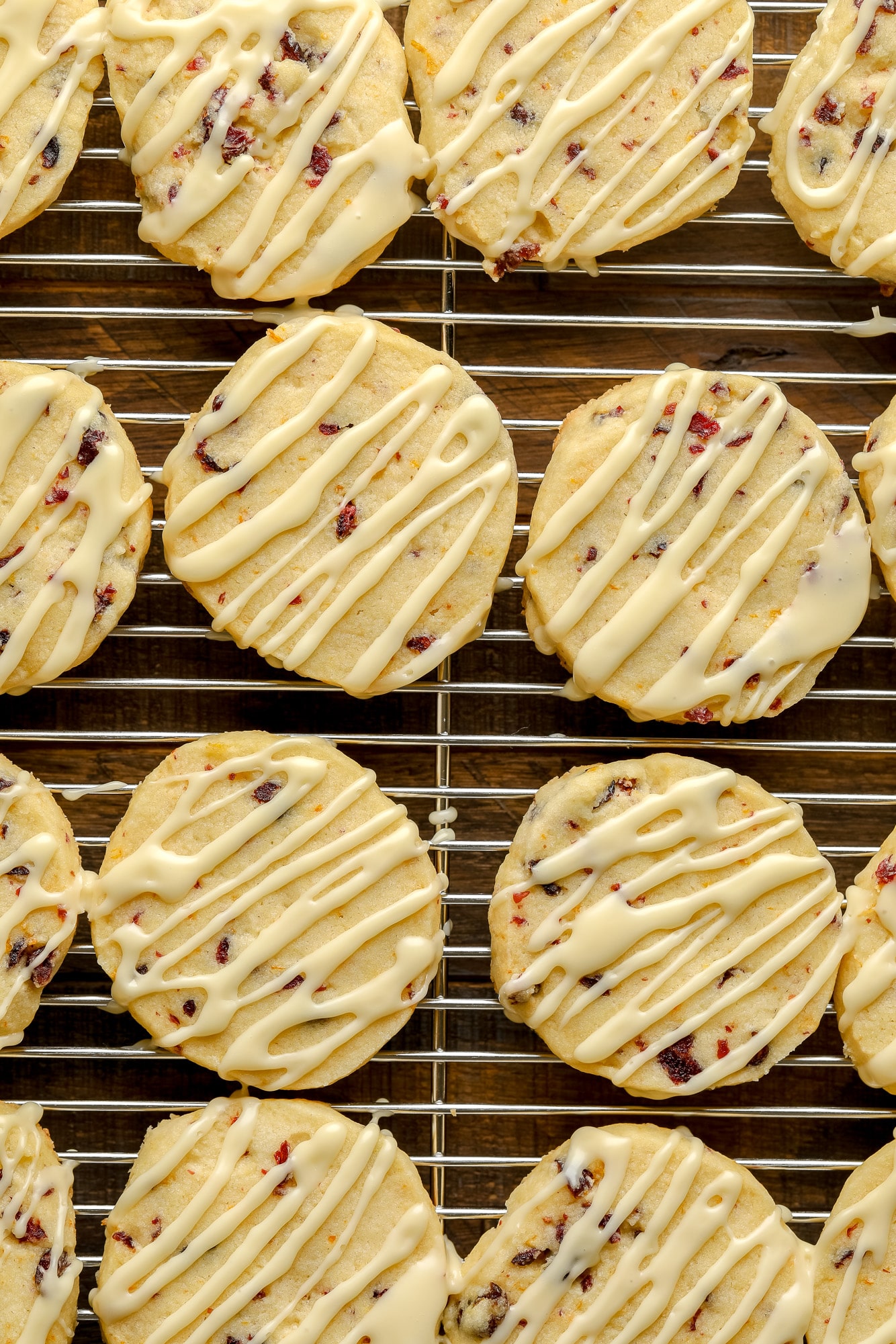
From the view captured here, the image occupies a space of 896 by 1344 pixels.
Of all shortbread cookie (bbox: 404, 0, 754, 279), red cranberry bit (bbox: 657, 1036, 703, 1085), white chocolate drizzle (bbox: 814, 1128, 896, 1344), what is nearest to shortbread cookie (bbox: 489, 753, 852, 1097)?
red cranberry bit (bbox: 657, 1036, 703, 1085)

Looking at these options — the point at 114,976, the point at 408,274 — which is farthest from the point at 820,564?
the point at 114,976

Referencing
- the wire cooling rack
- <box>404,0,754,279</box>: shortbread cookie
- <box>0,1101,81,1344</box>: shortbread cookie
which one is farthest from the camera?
the wire cooling rack

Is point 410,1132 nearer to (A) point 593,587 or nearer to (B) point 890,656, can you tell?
(A) point 593,587

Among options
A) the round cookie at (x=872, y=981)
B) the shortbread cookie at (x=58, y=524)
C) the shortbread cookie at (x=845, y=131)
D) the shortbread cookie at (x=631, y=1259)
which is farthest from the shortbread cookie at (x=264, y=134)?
the shortbread cookie at (x=631, y=1259)

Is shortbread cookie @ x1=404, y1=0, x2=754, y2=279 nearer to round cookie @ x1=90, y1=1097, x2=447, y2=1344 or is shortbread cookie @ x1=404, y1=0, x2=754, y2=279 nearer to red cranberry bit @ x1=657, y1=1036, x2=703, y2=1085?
red cranberry bit @ x1=657, y1=1036, x2=703, y2=1085

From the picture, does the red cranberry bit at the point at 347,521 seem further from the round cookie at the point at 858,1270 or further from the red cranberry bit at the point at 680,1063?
the round cookie at the point at 858,1270

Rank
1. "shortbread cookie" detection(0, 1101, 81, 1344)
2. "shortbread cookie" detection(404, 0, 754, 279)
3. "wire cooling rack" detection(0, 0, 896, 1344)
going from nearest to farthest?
"shortbread cookie" detection(0, 1101, 81, 1344)
"shortbread cookie" detection(404, 0, 754, 279)
"wire cooling rack" detection(0, 0, 896, 1344)
